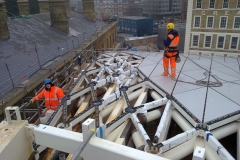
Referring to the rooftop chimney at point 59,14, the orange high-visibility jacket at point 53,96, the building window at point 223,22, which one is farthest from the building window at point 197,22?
the orange high-visibility jacket at point 53,96

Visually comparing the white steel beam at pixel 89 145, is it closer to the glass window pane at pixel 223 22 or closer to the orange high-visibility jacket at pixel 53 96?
the orange high-visibility jacket at pixel 53 96

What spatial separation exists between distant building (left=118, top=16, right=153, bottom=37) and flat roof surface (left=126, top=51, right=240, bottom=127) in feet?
157

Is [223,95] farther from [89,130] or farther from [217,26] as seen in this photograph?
[217,26]

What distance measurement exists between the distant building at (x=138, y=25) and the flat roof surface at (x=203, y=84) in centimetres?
4794

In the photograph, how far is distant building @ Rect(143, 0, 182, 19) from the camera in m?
76.1

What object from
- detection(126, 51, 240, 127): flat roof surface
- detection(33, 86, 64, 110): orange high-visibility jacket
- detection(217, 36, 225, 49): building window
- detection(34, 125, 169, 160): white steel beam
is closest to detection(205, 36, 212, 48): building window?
detection(217, 36, 225, 49): building window

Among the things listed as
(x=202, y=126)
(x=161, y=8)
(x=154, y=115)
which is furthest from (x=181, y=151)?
(x=161, y=8)

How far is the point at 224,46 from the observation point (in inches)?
1145

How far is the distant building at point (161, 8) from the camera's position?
76125 mm

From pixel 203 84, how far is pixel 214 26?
25.6 metres

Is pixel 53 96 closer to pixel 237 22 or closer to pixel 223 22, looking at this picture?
pixel 223 22

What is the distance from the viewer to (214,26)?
29.0 m

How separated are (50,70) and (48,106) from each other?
18.6ft

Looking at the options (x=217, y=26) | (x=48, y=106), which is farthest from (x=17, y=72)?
(x=217, y=26)
